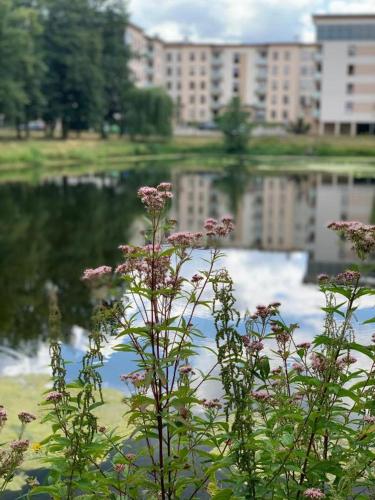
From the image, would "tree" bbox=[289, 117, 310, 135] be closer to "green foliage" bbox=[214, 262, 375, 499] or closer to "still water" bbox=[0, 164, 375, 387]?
"still water" bbox=[0, 164, 375, 387]

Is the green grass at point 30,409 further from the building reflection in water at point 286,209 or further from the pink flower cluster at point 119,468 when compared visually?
the building reflection in water at point 286,209

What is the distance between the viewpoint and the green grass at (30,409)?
5734 mm

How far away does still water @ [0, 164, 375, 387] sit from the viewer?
33.8 ft

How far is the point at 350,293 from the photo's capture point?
312cm

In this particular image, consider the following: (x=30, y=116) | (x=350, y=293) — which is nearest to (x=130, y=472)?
(x=350, y=293)

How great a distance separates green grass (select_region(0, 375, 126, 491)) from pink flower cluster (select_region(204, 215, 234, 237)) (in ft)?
7.97

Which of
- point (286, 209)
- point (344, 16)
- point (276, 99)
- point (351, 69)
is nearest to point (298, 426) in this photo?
point (286, 209)

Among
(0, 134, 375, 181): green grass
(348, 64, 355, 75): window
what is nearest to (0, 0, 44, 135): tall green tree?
(0, 134, 375, 181): green grass

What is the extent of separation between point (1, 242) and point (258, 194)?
56.7 ft

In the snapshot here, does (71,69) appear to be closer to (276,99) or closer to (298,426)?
(276,99)

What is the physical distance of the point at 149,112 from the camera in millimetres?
64562

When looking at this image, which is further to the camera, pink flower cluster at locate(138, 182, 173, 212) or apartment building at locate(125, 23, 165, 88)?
apartment building at locate(125, 23, 165, 88)

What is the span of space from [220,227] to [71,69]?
203ft

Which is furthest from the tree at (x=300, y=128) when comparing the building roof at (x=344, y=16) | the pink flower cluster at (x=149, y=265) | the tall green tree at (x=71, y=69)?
the pink flower cluster at (x=149, y=265)
